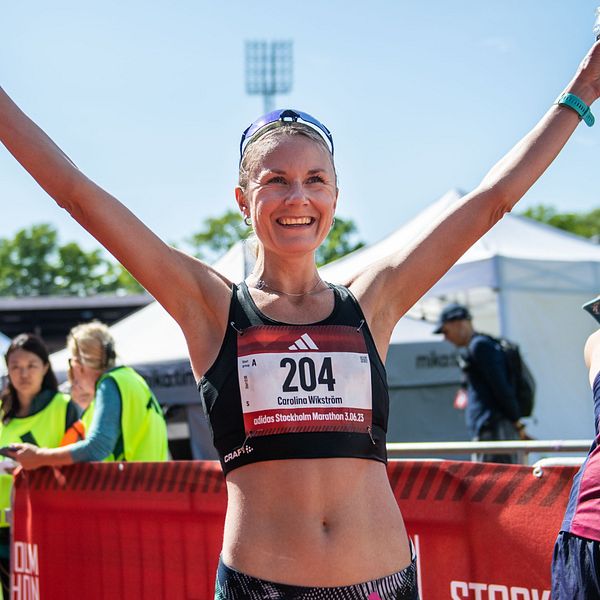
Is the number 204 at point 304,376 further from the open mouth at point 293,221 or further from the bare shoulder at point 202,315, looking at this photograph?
the open mouth at point 293,221

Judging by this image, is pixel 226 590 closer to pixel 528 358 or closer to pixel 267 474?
pixel 267 474

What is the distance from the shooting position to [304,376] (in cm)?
210

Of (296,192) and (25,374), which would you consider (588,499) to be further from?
(25,374)

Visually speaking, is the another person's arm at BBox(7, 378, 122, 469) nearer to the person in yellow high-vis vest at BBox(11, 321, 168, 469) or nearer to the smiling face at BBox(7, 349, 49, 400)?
the person in yellow high-vis vest at BBox(11, 321, 168, 469)

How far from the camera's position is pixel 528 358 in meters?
11.4

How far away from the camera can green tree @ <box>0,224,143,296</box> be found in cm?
5956

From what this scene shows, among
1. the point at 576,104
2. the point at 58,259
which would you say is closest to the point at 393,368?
the point at 576,104

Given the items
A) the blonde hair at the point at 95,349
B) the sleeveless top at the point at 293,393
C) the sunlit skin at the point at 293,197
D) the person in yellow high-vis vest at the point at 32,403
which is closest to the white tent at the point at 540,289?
the person in yellow high-vis vest at the point at 32,403

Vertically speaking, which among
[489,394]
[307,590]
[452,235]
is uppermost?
[489,394]

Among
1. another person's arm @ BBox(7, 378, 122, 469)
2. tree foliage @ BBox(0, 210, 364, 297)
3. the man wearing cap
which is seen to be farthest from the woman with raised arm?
tree foliage @ BBox(0, 210, 364, 297)

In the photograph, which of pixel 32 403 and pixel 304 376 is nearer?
pixel 304 376

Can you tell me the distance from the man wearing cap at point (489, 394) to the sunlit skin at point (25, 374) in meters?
3.75

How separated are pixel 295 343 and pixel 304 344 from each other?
2 centimetres

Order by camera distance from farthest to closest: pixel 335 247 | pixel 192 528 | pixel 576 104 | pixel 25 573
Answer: pixel 335 247 → pixel 25 573 → pixel 192 528 → pixel 576 104
